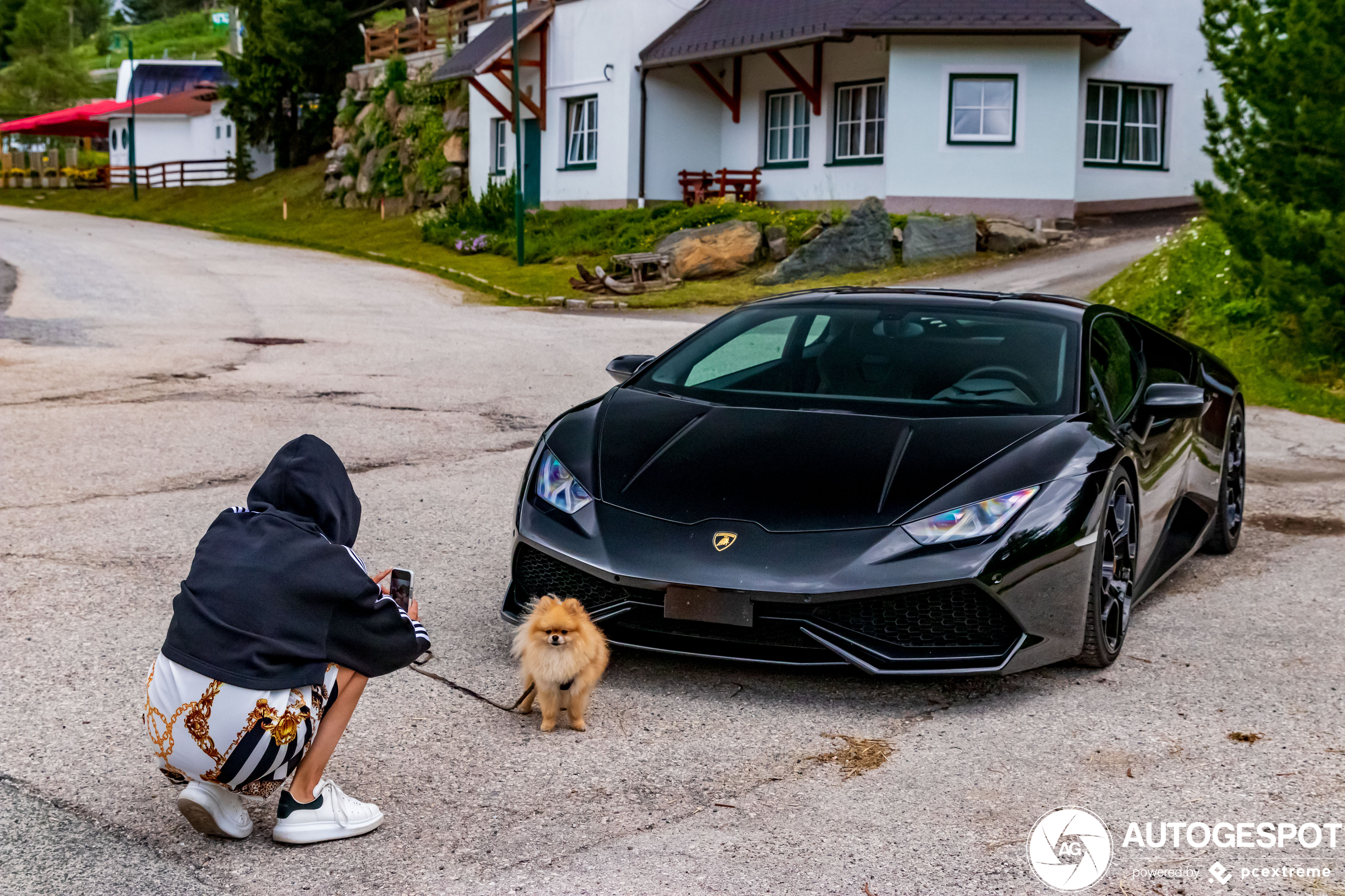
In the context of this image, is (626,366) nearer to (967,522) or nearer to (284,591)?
(967,522)

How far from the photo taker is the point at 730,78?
30.2 m

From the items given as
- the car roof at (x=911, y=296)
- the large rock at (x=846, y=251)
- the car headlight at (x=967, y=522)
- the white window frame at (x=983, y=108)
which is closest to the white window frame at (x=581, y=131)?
the white window frame at (x=983, y=108)

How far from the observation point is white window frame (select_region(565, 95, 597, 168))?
102 feet

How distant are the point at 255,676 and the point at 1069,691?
2.85 meters

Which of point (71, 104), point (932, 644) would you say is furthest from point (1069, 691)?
point (71, 104)

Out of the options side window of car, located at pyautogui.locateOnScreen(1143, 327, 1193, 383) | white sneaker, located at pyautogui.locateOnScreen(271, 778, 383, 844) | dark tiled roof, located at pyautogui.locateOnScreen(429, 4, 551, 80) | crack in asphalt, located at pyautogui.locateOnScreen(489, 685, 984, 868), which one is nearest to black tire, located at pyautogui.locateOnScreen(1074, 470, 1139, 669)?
crack in asphalt, located at pyautogui.locateOnScreen(489, 685, 984, 868)

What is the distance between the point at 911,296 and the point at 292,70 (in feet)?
141

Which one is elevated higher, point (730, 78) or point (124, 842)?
point (730, 78)

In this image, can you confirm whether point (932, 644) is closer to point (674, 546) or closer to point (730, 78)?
point (674, 546)

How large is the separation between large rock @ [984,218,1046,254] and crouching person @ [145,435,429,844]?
72.1 feet

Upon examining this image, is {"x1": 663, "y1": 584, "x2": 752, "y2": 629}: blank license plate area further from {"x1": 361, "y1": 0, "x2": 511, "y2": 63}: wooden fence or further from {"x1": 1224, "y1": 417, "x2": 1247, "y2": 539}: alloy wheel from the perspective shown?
{"x1": 361, "y1": 0, "x2": 511, "y2": 63}: wooden fence

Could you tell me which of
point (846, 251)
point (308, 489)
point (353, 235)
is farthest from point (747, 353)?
point (353, 235)

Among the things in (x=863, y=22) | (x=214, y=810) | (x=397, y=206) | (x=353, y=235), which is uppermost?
(x=863, y=22)

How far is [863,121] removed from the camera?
27.4 metres
